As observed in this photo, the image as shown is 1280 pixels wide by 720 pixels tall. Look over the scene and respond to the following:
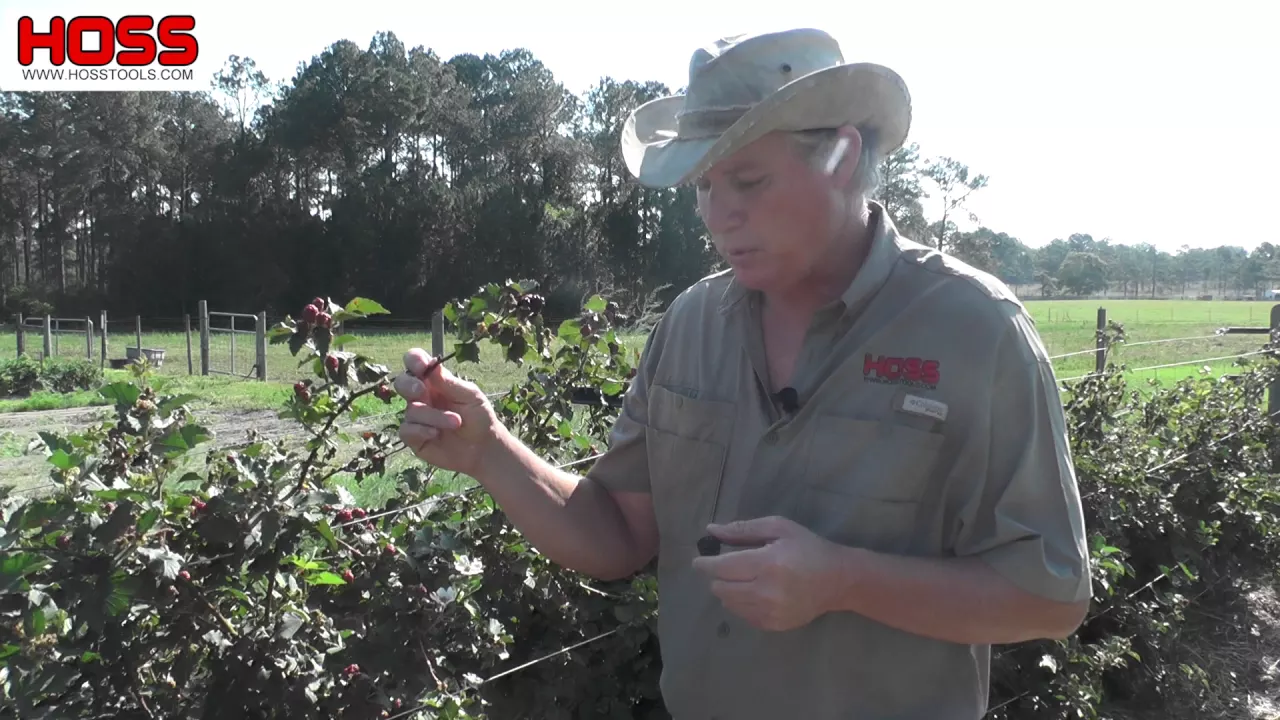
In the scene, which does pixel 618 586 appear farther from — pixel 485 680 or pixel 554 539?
pixel 554 539

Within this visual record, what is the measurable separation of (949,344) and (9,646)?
1.44 meters

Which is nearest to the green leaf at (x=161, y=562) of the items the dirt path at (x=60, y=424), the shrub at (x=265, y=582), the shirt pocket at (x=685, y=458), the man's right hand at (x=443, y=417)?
the shrub at (x=265, y=582)

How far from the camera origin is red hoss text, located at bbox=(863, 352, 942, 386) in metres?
1.33

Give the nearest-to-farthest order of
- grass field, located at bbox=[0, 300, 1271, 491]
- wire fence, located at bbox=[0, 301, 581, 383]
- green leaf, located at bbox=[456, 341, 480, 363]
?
1. green leaf, located at bbox=[456, 341, 480, 363]
2. grass field, located at bbox=[0, 300, 1271, 491]
3. wire fence, located at bbox=[0, 301, 581, 383]

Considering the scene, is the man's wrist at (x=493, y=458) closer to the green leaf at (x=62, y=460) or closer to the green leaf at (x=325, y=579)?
the green leaf at (x=325, y=579)

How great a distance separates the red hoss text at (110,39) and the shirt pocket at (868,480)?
42.6ft

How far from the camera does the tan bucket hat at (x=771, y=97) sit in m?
1.35

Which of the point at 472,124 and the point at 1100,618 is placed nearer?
the point at 1100,618

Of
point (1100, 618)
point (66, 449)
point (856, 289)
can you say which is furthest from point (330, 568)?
point (1100, 618)

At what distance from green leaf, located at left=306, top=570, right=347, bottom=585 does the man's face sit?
96cm

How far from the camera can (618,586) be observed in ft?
8.23

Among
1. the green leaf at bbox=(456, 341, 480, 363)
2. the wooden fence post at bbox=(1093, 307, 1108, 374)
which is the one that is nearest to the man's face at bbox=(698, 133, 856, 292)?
the green leaf at bbox=(456, 341, 480, 363)

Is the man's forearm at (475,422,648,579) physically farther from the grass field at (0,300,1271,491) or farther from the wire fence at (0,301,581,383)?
the wire fence at (0,301,581,383)

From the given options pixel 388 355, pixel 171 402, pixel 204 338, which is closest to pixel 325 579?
pixel 171 402
